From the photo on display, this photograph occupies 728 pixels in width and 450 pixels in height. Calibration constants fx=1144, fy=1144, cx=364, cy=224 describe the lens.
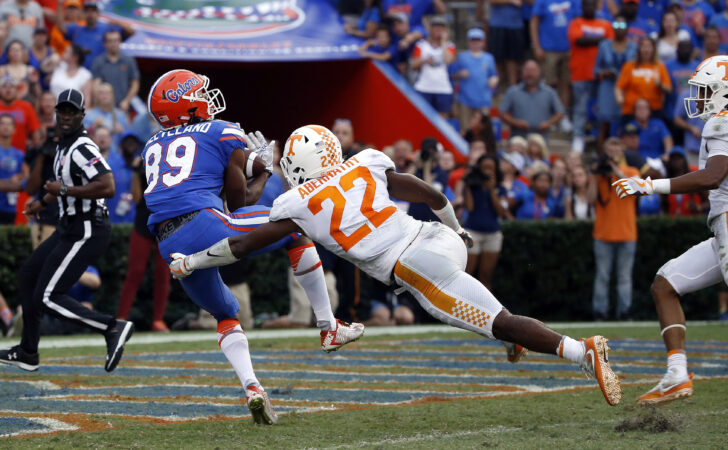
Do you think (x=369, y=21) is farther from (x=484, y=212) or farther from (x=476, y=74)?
(x=484, y=212)

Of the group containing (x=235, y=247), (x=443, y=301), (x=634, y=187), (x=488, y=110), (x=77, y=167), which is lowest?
(x=488, y=110)

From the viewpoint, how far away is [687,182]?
5.89 meters

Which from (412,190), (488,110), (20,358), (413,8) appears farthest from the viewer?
(413,8)

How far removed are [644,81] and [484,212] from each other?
3773 millimetres

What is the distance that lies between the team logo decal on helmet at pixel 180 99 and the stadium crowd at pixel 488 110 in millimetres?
3284

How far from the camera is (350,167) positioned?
559 cm

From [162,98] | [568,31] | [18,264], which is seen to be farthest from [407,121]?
[162,98]

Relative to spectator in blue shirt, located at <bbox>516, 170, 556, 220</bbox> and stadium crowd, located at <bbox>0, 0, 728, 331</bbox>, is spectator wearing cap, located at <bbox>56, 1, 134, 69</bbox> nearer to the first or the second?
stadium crowd, located at <bbox>0, 0, 728, 331</bbox>

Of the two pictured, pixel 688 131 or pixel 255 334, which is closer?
pixel 255 334

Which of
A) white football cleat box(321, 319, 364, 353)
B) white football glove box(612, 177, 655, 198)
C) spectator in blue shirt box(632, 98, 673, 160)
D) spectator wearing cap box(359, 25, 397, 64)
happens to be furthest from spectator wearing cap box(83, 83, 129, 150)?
white football glove box(612, 177, 655, 198)

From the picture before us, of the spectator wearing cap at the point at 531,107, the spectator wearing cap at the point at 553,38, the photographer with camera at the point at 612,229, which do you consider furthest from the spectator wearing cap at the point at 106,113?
the spectator wearing cap at the point at 553,38

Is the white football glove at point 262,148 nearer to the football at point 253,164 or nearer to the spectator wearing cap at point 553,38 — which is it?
the football at point 253,164

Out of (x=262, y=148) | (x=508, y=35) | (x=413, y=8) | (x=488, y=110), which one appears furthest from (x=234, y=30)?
(x=262, y=148)

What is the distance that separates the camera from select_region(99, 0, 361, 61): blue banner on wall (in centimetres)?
1510
